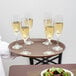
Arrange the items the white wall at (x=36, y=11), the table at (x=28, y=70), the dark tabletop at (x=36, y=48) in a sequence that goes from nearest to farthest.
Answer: the table at (x=28, y=70), the dark tabletop at (x=36, y=48), the white wall at (x=36, y=11)

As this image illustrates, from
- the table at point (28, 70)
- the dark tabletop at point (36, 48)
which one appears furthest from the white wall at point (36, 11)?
the table at point (28, 70)

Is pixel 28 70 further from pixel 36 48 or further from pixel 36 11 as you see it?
pixel 36 11

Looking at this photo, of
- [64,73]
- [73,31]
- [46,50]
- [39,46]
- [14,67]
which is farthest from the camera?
[73,31]

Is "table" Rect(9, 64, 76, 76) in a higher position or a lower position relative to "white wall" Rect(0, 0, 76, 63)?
lower

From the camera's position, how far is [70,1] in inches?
90.7

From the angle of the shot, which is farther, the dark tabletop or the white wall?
the white wall

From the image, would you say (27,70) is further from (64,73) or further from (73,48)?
(73,48)

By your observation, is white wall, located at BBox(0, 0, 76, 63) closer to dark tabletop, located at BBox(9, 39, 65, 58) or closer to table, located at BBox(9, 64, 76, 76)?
dark tabletop, located at BBox(9, 39, 65, 58)

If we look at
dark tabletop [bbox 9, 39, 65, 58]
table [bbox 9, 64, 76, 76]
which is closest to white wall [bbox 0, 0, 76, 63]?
dark tabletop [bbox 9, 39, 65, 58]

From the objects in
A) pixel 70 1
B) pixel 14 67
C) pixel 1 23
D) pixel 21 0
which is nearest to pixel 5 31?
pixel 1 23

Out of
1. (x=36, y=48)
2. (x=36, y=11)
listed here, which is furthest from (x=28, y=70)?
(x=36, y=11)

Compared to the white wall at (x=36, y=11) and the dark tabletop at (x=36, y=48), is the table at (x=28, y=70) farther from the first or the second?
the white wall at (x=36, y=11)

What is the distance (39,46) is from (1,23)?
73 centimetres

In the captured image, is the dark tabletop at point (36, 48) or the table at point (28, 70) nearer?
the table at point (28, 70)
